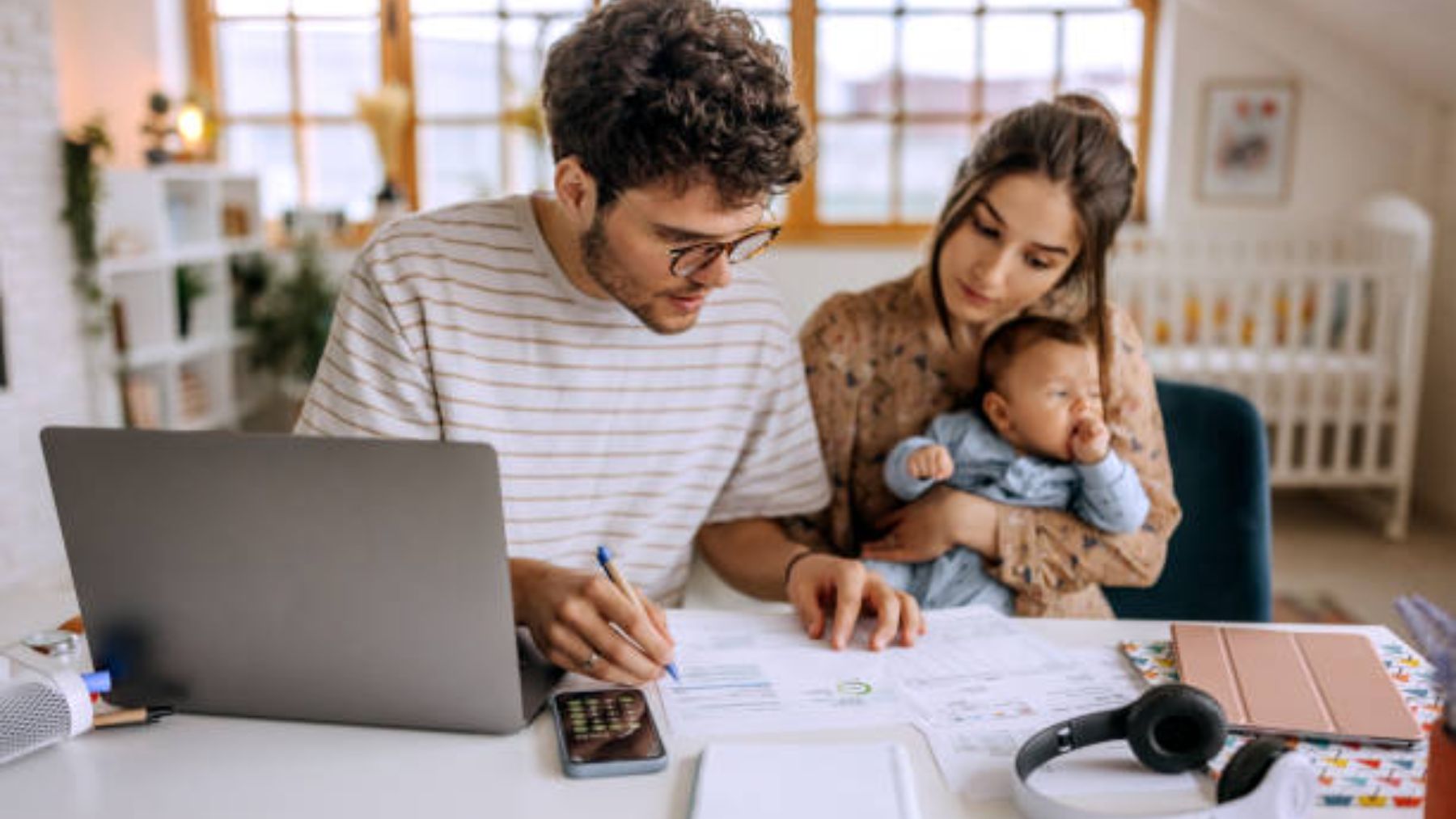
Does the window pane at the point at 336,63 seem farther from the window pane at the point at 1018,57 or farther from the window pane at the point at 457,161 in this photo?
the window pane at the point at 1018,57

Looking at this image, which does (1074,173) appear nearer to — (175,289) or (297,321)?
(175,289)

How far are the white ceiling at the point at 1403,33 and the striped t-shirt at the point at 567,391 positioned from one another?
123 inches

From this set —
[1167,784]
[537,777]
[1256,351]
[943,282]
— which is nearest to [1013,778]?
[1167,784]

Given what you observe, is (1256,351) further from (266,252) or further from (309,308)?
(266,252)

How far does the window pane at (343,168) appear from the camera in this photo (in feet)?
17.5

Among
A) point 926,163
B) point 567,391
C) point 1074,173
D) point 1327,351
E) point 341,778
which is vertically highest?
point 926,163

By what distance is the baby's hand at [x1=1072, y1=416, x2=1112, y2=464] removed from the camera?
1562 mm

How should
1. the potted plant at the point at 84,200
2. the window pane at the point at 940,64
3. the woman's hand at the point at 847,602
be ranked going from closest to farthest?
the woman's hand at the point at 847,602
the potted plant at the point at 84,200
the window pane at the point at 940,64

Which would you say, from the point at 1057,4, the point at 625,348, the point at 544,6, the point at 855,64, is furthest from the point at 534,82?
the point at 625,348

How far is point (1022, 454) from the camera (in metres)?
1.69

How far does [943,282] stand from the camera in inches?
67.1

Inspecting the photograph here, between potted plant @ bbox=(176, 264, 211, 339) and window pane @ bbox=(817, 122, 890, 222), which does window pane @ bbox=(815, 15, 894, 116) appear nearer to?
window pane @ bbox=(817, 122, 890, 222)

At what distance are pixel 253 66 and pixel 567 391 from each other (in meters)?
4.53

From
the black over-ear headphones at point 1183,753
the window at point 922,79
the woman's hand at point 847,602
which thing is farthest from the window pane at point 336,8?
the black over-ear headphones at point 1183,753
